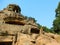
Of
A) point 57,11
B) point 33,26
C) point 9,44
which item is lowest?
point 9,44

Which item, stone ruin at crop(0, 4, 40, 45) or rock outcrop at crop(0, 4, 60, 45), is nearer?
rock outcrop at crop(0, 4, 60, 45)

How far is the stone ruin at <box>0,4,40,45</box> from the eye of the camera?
2359 centimetres

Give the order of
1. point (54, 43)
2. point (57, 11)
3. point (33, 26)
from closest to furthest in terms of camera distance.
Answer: point (54, 43) → point (33, 26) → point (57, 11)

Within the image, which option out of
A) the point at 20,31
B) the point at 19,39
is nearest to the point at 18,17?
the point at 20,31

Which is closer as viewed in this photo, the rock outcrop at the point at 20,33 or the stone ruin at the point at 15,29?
the rock outcrop at the point at 20,33

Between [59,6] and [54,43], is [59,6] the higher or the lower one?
the higher one

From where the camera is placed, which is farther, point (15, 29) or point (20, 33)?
point (15, 29)

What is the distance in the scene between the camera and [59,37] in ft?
80.1

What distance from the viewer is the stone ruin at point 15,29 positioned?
2359 cm

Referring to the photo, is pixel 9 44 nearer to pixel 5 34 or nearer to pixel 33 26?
pixel 5 34

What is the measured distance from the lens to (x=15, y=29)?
2570cm

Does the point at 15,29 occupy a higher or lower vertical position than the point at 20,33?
higher

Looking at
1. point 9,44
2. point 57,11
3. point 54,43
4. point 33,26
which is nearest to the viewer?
point 54,43

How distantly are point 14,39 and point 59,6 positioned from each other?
55.5 feet
